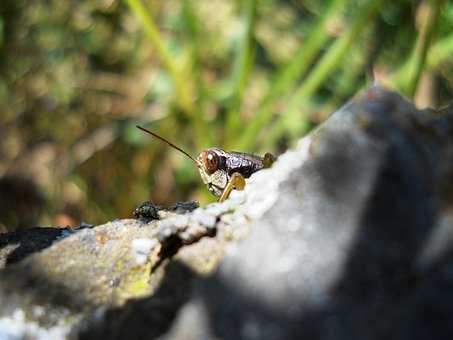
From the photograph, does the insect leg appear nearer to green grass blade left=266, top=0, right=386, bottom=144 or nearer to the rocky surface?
the rocky surface

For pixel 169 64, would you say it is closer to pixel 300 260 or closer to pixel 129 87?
pixel 129 87

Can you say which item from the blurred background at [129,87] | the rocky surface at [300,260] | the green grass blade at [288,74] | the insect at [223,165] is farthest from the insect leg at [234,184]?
the blurred background at [129,87]

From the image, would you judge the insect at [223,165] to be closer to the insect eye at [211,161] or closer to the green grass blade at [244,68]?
the insect eye at [211,161]

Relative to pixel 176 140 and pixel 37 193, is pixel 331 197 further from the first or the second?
pixel 37 193

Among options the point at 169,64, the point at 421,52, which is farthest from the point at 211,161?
the point at 421,52

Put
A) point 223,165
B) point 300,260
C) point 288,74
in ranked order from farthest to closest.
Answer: point 288,74 < point 223,165 < point 300,260

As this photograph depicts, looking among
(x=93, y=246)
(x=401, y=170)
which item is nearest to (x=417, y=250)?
(x=401, y=170)
